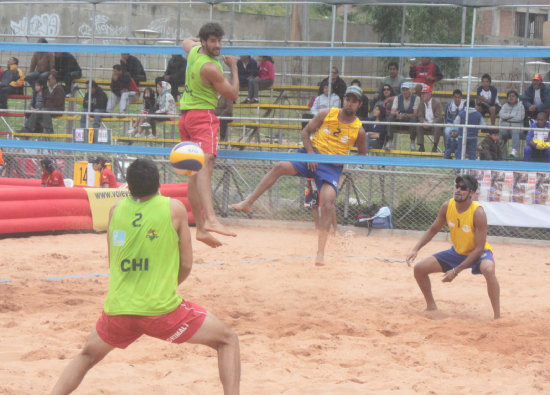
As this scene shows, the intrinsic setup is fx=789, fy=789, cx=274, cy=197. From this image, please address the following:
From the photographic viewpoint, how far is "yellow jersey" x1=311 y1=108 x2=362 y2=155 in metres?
7.64

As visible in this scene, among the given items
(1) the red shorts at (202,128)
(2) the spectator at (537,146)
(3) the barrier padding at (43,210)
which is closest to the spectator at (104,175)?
(3) the barrier padding at (43,210)

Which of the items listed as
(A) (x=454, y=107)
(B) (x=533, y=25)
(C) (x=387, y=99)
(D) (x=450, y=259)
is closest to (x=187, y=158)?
(D) (x=450, y=259)

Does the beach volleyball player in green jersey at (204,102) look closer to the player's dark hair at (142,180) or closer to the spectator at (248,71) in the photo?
the player's dark hair at (142,180)

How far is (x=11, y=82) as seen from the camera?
48.7 feet

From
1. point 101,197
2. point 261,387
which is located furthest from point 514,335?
point 101,197

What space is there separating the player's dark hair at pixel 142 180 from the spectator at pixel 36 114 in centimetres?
1070

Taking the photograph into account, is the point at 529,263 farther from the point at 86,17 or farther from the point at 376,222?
the point at 86,17

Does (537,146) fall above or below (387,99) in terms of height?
below

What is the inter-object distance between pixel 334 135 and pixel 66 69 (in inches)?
346

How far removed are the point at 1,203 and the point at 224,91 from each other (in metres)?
5.66

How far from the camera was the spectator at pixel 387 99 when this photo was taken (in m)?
12.6

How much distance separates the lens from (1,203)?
36.1 feet

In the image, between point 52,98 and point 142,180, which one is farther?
point 52,98

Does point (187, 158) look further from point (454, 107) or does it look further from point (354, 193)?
point (454, 107)
